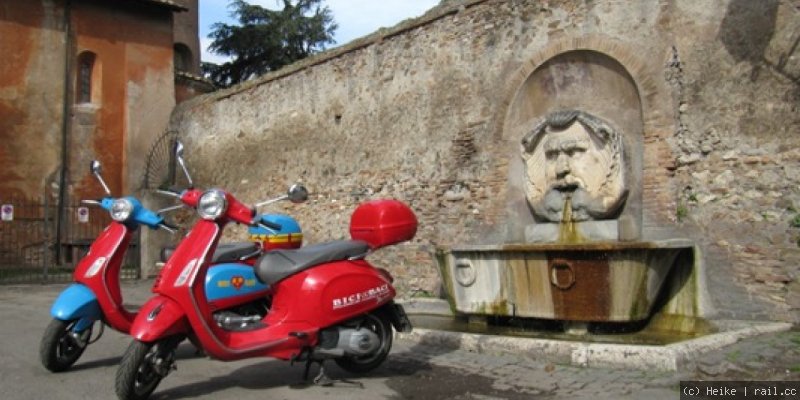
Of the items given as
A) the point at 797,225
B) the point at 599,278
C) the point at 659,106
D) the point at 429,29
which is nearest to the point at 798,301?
the point at 797,225

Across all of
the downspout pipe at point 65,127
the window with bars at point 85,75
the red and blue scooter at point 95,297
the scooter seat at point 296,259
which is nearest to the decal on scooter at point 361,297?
the scooter seat at point 296,259

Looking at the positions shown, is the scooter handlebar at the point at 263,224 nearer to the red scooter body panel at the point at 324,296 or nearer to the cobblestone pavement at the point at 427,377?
the red scooter body panel at the point at 324,296

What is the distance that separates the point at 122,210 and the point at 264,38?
2235 cm

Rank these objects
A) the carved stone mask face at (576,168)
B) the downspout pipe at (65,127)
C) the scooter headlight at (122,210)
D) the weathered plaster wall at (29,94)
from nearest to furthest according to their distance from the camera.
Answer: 1. the scooter headlight at (122,210)
2. the carved stone mask face at (576,168)
3. the weathered plaster wall at (29,94)
4. the downspout pipe at (65,127)

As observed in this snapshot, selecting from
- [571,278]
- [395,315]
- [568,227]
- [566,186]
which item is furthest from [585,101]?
[395,315]

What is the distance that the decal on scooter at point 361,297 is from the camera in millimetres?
4559

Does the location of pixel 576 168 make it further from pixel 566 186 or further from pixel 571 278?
pixel 571 278

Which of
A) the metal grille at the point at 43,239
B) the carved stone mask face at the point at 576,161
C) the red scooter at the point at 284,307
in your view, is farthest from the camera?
the metal grille at the point at 43,239

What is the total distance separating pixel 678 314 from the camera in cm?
662

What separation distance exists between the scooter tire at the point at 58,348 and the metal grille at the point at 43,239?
9.93 metres

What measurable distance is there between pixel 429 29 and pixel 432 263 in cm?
325

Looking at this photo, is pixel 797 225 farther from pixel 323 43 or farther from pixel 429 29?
pixel 323 43

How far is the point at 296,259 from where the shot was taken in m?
4.64

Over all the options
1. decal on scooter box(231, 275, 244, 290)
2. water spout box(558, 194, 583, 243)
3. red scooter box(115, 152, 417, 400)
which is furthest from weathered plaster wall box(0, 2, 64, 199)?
red scooter box(115, 152, 417, 400)
